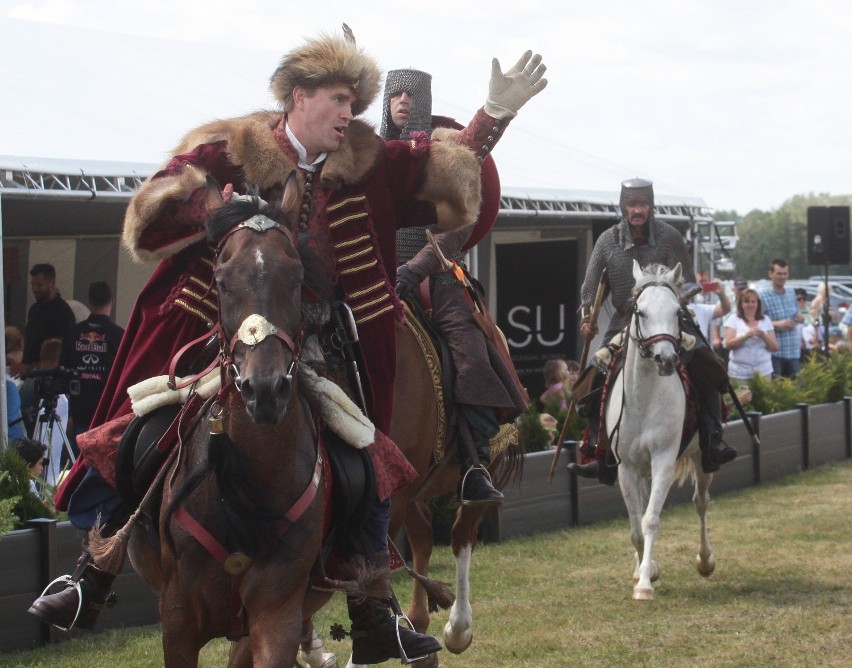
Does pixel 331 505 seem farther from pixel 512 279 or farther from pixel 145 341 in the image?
pixel 512 279

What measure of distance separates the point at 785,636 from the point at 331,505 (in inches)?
160

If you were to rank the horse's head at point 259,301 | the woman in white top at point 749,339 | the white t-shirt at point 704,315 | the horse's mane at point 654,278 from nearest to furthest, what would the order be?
the horse's head at point 259,301 → the horse's mane at point 654,278 → the white t-shirt at point 704,315 → the woman in white top at point 749,339

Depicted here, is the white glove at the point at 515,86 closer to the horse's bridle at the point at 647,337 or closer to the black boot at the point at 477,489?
the black boot at the point at 477,489

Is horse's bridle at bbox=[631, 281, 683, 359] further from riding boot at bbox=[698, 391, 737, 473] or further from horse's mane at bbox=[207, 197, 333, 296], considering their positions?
horse's mane at bbox=[207, 197, 333, 296]

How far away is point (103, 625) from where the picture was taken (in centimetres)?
794

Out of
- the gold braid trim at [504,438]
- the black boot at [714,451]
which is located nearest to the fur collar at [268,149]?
the gold braid trim at [504,438]

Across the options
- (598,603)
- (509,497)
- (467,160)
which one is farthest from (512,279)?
(467,160)

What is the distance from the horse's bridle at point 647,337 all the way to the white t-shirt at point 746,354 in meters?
8.92

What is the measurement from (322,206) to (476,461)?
2.49 metres

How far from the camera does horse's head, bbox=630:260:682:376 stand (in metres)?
9.09

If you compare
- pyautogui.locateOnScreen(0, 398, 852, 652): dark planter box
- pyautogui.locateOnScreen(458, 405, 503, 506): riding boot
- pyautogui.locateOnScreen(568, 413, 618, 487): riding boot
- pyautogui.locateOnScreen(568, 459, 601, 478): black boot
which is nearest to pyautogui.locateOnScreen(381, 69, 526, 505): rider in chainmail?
pyautogui.locateOnScreen(458, 405, 503, 506): riding boot

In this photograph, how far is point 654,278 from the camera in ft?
30.8

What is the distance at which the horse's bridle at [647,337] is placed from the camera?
29.9ft

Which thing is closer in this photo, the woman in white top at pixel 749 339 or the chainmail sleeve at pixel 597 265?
the chainmail sleeve at pixel 597 265
